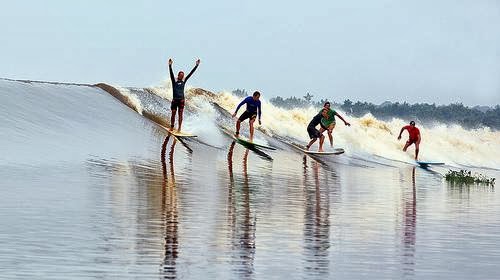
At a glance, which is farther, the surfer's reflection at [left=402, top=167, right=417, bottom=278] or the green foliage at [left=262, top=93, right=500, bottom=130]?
the green foliage at [left=262, top=93, right=500, bottom=130]

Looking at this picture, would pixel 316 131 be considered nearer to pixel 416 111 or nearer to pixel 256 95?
pixel 256 95

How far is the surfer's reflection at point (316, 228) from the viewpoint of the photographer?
9.68 metres

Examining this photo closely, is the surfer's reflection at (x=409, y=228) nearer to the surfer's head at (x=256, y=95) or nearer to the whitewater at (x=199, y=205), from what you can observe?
the whitewater at (x=199, y=205)

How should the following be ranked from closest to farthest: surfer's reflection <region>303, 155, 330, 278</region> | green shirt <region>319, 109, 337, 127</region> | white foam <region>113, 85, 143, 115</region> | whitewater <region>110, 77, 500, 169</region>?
surfer's reflection <region>303, 155, 330, 278</region>
green shirt <region>319, 109, 337, 127</region>
white foam <region>113, 85, 143, 115</region>
whitewater <region>110, 77, 500, 169</region>

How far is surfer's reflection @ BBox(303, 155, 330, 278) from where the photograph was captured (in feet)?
31.8

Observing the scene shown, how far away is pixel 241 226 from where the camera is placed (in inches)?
479

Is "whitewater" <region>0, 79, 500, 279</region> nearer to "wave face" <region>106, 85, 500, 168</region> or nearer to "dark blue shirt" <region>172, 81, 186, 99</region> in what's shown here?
"wave face" <region>106, 85, 500, 168</region>

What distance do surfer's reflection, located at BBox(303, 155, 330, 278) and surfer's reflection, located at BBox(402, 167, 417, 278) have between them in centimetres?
77

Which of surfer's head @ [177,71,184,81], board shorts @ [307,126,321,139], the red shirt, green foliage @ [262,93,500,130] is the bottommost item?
board shorts @ [307,126,321,139]

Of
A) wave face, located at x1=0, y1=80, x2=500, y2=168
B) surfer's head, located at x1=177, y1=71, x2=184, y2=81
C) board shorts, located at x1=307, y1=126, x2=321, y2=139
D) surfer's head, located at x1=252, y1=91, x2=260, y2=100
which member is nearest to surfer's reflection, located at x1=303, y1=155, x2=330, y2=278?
surfer's head, located at x1=177, y1=71, x2=184, y2=81

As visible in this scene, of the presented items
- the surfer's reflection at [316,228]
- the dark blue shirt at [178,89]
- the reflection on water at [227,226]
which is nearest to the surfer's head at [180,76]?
the dark blue shirt at [178,89]

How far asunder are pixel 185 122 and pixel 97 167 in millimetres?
12975

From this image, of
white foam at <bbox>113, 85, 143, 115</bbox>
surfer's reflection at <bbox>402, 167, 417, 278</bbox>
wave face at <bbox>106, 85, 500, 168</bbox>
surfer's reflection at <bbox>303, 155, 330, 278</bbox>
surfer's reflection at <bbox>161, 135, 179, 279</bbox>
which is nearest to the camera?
surfer's reflection at <bbox>161, 135, 179, 279</bbox>

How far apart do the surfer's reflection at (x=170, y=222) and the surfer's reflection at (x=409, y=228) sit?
6.95 feet
